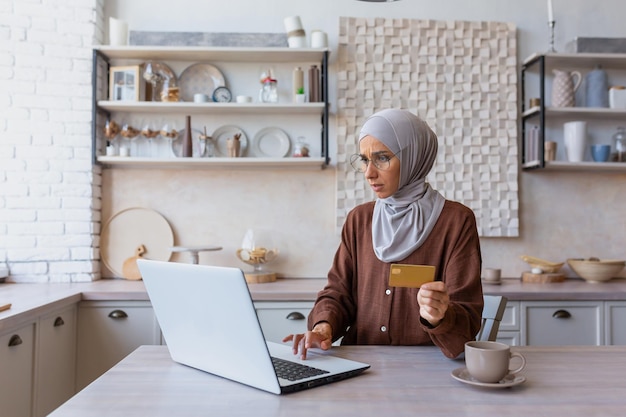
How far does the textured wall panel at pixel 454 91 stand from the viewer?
3264mm

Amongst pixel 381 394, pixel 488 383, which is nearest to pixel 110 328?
pixel 381 394

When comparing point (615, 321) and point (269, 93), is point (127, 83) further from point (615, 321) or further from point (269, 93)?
point (615, 321)

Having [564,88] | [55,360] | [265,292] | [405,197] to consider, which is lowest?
[55,360]

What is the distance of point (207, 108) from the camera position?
122 inches

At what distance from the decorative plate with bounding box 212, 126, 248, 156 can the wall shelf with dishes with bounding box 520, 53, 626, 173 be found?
1.60 metres

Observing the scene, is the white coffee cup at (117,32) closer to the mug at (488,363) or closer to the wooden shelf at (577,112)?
the wooden shelf at (577,112)

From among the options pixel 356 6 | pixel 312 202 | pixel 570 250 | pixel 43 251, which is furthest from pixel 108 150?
pixel 570 250

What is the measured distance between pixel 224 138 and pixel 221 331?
225 cm

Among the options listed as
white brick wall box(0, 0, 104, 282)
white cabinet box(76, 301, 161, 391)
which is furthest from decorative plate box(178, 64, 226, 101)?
white cabinet box(76, 301, 161, 391)

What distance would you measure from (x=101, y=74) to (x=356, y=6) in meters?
1.49

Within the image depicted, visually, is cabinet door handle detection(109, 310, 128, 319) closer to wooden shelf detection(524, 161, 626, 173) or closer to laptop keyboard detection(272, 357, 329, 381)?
laptop keyboard detection(272, 357, 329, 381)

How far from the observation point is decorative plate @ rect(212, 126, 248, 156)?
326 cm

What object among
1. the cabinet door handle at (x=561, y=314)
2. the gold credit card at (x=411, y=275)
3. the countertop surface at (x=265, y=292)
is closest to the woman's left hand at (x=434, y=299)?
the gold credit card at (x=411, y=275)

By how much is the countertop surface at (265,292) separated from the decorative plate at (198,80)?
3.63 ft
